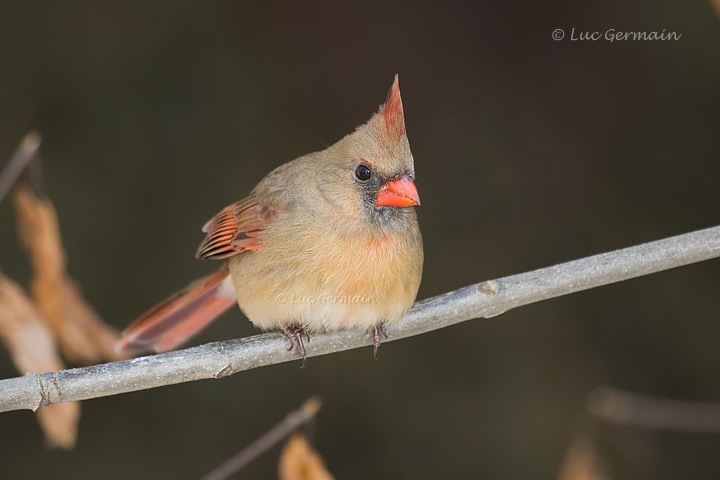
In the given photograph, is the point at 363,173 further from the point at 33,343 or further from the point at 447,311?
the point at 33,343

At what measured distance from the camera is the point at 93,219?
4574 millimetres

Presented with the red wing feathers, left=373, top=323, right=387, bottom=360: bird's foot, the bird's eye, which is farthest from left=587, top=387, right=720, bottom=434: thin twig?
the red wing feathers

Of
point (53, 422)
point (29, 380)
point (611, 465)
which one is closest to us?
point (29, 380)

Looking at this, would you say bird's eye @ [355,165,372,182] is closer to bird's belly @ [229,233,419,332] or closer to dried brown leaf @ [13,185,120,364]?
bird's belly @ [229,233,419,332]

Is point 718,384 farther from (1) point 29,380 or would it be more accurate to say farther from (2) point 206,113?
(1) point 29,380

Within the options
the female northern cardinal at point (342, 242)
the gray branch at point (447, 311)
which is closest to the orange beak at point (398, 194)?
the female northern cardinal at point (342, 242)

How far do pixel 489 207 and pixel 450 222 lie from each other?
0.77 feet

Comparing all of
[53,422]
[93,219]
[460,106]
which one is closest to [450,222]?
[460,106]

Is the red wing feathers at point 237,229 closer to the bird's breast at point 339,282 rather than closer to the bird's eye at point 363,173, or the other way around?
the bird's breast at point 339,282

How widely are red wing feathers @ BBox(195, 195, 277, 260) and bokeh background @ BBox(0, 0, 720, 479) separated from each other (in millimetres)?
1030

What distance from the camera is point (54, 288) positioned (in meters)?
2.88

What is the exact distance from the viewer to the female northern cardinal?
3.06 meters

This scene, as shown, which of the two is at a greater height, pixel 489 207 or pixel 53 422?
pixel 489 207

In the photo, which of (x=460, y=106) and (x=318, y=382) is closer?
(x=318, y=382)
